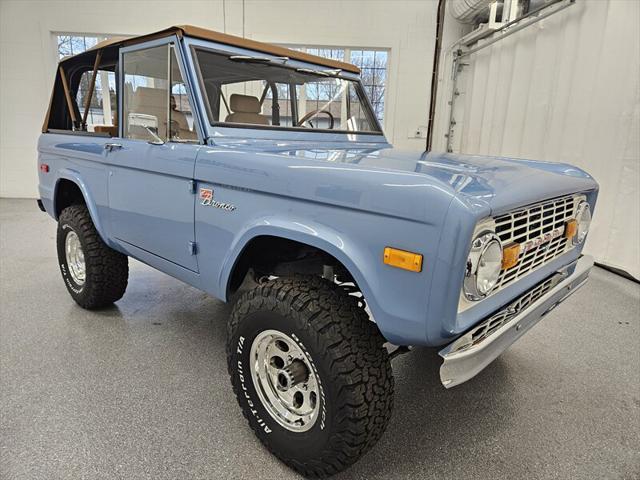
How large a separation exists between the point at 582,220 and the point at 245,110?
5.63 feet

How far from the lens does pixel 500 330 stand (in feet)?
4.48

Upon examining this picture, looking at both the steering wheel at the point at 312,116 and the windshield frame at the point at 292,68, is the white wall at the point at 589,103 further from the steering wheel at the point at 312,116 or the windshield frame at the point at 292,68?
the steering wheel at the point at 312,116

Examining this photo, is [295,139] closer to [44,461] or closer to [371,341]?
[371,341]

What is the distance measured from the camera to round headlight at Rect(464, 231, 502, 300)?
3.92ft

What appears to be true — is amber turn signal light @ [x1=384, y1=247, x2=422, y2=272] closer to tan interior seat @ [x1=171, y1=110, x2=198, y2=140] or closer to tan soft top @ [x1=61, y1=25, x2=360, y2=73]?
tan interior seat @ [x1=171, y1=110, x2=198, y2=140]

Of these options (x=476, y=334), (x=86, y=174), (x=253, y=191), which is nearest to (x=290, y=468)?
(x=476, y=334)

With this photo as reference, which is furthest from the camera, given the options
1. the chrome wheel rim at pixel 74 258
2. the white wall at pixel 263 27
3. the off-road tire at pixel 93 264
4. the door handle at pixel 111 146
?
the white wall at pixel 263 27

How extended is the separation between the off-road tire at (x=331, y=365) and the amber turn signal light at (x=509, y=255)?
1.59ft

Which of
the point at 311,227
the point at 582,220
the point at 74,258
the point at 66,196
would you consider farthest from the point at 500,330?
the point at 66,196

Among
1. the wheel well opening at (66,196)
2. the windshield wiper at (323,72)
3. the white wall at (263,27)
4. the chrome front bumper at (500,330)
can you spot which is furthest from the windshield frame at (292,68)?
the white wall at (263,27)

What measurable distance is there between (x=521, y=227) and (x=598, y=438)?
1123 millimetres

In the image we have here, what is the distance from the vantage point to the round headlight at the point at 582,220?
1.89 m

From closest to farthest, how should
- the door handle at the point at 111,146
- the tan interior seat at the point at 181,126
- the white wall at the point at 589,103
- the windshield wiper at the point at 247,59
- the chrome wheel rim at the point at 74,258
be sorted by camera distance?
the tan interior seat at the point at 181,126, the windshield wiper at the point at 247,59, the door handle at the point at 111,146, the chrome wheel rim at the point at 74,258, the white wall at the point at 589,103

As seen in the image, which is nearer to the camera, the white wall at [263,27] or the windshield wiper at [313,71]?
the windshield wiper at [313,71]
